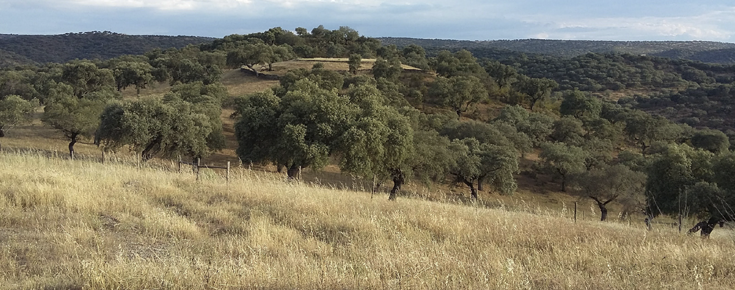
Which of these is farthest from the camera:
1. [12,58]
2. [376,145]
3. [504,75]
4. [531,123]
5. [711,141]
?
[12,58]

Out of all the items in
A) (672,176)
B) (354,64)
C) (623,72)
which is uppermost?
(623,72)

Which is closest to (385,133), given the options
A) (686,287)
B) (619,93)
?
(686,287)

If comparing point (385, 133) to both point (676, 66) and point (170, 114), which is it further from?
point (676, 66)

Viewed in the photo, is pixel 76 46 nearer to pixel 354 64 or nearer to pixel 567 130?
Answer: pixel 354 64

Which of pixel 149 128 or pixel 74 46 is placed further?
pixel 74 46

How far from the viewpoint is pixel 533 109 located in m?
67.2

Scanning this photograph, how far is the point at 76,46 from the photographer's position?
16000 cm

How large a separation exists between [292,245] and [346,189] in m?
8.05

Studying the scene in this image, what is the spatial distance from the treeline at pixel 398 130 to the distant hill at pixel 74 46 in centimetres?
9231

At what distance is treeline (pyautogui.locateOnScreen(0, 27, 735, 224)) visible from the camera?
23.9 metres

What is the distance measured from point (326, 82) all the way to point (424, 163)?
81.8 feet

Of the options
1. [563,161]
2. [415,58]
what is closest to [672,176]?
[563,161]

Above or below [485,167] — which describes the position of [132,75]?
above

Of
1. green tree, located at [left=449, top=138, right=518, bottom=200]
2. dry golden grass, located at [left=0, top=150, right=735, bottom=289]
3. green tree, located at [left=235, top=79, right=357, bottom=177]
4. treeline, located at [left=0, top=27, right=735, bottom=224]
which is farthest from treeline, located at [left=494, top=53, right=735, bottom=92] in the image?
dry golden grass, located at [left=0, top=150, right=735, bottom=289]
